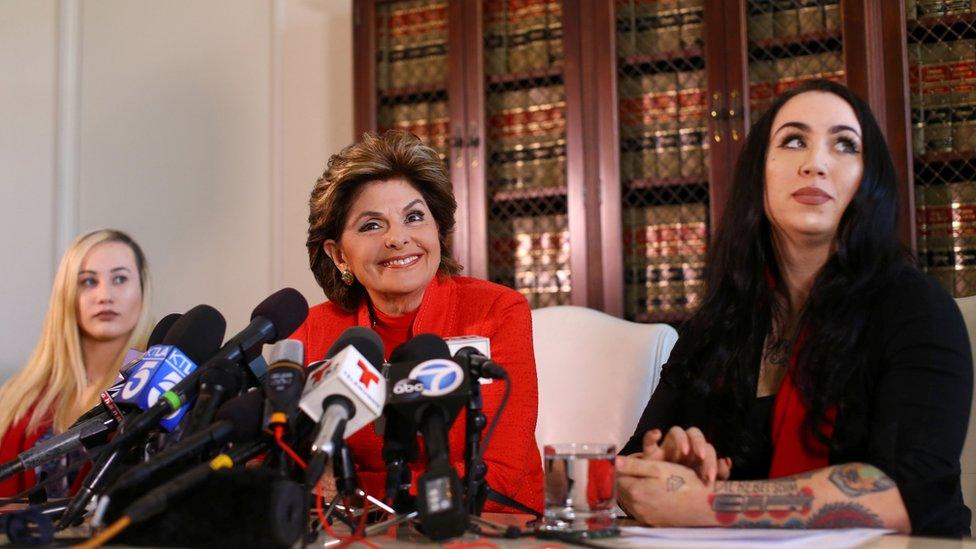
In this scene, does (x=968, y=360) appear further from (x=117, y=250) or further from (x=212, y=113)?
(x=212, y=113)

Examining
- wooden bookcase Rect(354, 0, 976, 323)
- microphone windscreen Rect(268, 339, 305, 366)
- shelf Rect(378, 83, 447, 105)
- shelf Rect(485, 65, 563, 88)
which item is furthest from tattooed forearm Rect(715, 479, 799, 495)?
shelf Rect(378, 83, 447, 105)

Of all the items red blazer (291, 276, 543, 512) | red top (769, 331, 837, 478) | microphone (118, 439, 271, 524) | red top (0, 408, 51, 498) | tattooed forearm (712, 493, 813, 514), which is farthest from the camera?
red top (0, 408, 51, 498)

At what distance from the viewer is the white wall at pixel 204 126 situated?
4164 millimetres

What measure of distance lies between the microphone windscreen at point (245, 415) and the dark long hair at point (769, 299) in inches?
33.1

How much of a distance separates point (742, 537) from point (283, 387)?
53 cm

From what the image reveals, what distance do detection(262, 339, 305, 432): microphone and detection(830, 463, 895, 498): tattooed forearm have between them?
70 centimetres

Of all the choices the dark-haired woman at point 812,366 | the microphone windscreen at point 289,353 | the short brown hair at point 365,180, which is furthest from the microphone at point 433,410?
the short brown hair at point 365,180

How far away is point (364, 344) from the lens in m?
1.15

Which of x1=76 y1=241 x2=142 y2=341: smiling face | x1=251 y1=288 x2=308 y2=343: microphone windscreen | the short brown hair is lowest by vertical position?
x1=251 y1=288 x2=308 y2=343: microphone windscreen

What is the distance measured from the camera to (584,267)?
3.42 m

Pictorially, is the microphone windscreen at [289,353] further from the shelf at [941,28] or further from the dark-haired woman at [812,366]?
the shelf at [941,28]

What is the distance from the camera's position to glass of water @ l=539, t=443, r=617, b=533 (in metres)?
1.17

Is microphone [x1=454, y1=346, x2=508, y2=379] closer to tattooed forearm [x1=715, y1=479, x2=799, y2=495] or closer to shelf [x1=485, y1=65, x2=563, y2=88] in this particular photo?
tattooed forearm [x1=715, y1=479, x2=799, y2=495]

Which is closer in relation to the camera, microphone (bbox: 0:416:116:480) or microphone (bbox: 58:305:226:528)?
microphone (bbox: 58:305:226:528)
